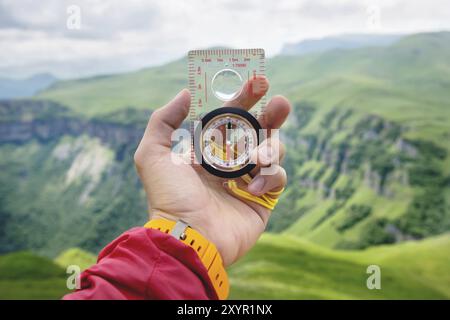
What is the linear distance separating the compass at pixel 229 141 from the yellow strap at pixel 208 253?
450mm

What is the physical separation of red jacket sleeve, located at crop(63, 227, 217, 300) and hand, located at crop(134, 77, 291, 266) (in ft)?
1.05

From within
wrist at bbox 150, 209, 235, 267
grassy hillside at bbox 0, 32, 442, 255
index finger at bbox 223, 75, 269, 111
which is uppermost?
grassy hillside at bbox 0, 32, 442, 255

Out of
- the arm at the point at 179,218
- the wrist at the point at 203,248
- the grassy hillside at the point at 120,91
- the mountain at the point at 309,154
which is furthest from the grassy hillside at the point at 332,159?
the wrist at the point at 203,248

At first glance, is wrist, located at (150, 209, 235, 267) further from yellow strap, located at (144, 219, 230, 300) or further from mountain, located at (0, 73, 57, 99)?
mountain, located at (0, 73, 57, 99)

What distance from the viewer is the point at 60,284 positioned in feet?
36.3

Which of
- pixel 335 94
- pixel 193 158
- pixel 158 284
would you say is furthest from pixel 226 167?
pixel 335 94

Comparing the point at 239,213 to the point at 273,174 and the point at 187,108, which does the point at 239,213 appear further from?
the point at 187,108

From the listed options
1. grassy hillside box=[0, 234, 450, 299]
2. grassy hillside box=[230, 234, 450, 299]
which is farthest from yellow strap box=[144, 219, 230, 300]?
grassy hillside box=[230, 234, 450, 299]

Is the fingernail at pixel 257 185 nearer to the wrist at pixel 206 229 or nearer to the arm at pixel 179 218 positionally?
the arm at pixel 179 218

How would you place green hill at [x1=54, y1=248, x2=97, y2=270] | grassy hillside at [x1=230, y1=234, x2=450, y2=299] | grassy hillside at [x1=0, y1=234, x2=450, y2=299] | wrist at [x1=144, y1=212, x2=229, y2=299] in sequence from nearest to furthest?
wrist at [x1=144, y1=212, x2=229, y2=299], grassy hillside at [x1=0, y1=234, x2=450, y2=299], grassy hillside at [x1=230, y1=234, x2=450, y2=299], green hill at [x1=54, y1=248, x2=97, y2=270]

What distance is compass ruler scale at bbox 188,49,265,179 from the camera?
235 cm

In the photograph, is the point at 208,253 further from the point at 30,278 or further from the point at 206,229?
the point at 30,278

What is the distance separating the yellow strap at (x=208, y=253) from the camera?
1.89 meters

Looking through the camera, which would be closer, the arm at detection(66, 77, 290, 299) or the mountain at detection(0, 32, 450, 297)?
the arm at detection(66, 77, 290, 299)
